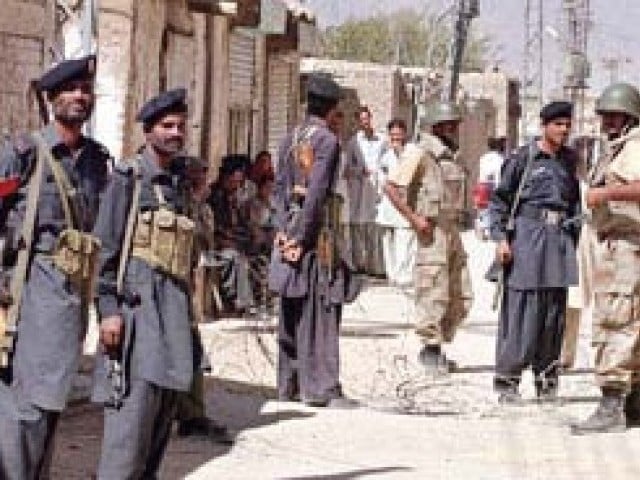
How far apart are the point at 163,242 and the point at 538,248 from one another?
389 cm

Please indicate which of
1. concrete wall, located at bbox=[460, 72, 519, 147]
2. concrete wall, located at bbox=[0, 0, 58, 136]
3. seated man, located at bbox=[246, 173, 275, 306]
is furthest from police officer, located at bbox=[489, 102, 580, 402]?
concrete wall, located at bbox=[460, 72, 519, 147]

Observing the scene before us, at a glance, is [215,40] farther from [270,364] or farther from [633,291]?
[633,291]

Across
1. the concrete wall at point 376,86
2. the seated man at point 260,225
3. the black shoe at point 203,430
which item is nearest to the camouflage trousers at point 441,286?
the black shoe at point 203,430

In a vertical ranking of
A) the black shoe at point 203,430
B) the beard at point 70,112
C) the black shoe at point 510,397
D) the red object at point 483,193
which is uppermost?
the beard at point 70,112

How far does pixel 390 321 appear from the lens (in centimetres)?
1511

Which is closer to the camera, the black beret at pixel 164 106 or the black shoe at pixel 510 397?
the black beret at pixel 164 106

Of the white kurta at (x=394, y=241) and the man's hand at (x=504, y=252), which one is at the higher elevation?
the man's hand at (x=504, y=252)

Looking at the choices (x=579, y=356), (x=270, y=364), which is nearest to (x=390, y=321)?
(x=579, y=356)

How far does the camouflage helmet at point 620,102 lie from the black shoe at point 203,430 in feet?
8.10

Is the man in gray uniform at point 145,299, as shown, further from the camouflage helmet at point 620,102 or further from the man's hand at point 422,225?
the man's hand at point 422,225

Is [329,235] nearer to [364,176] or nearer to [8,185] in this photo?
[8,185]

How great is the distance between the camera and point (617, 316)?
862 centimetres

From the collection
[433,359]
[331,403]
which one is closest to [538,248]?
[331,403]

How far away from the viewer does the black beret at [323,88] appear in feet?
30.0
